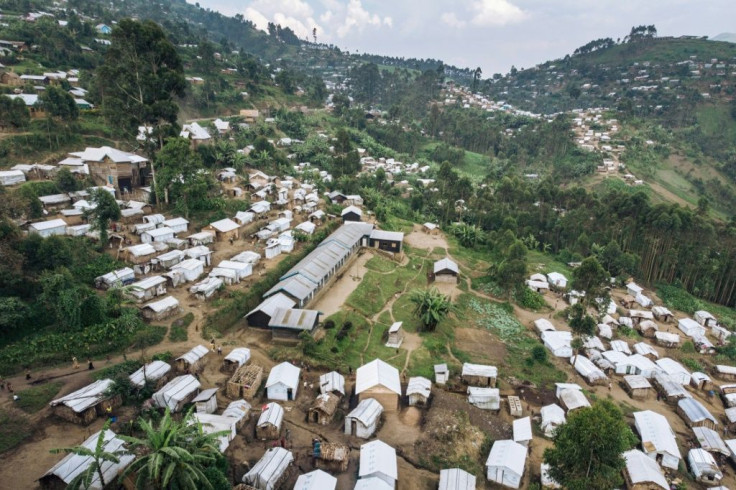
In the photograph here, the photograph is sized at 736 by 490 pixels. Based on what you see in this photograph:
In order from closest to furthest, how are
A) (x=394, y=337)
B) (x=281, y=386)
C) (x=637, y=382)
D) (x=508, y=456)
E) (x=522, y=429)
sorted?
(x=508, y=456) → (x=522, y=429) → (x=281, y=386) → (x=637, y=382) → (x=394, y=337)

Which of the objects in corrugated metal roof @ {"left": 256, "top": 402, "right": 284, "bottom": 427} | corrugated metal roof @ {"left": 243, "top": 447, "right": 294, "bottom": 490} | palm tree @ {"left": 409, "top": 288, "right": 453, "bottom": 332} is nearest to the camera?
corrugated metal roof @ {"left": 243, "top": 447, "right": 294, "bottom": 490}

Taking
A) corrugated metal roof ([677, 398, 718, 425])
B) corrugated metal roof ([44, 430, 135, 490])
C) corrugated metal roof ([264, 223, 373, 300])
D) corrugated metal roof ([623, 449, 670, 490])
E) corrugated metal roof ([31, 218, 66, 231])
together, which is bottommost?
corrugated metal roof ([677, 398, 718, 425])

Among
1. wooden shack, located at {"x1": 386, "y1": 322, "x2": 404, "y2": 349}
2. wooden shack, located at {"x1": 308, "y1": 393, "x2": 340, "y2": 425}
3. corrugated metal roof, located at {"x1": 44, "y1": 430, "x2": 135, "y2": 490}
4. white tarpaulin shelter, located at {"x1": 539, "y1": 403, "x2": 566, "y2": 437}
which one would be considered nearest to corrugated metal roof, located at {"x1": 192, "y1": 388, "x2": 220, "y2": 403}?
corrugated metal roof, located at {"x1": 44, "y1": 430, "x2": 135, "y2": 490}

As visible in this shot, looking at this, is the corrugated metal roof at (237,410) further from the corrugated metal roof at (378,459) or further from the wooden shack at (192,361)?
the corrugated metal roof at (378,459)

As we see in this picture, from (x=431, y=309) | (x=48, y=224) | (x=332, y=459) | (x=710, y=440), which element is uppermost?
(x=48, y=224)

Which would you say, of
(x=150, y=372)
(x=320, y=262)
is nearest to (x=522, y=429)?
(x=150, y=372)

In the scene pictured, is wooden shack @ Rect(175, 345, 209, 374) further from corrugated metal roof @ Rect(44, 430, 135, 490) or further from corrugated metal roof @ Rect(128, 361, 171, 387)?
corrugated metal roof @ Rect(44, 430, 135, 490)

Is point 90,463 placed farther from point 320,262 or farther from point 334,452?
point 320,262
